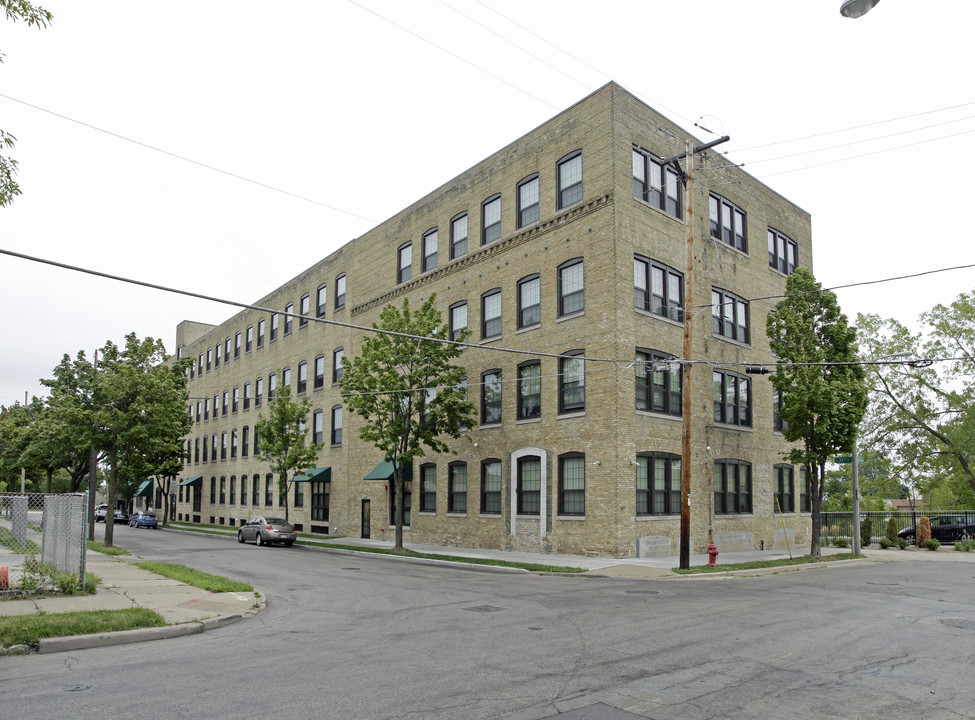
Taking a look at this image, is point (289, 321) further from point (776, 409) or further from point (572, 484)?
point (776, 409)

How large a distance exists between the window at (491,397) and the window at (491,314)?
5.38 ft

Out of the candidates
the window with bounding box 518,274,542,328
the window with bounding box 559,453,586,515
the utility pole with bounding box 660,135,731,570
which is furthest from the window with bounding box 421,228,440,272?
the utility pole with bounding box 660,135,731,570

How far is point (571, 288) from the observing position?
26.7m

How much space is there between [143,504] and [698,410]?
69173mm

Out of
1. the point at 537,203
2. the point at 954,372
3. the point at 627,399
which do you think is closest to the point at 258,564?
the point at 627,399

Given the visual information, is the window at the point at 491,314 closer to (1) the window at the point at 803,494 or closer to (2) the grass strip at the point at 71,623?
(1) the window at the point at 803,494

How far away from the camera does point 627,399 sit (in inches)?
966

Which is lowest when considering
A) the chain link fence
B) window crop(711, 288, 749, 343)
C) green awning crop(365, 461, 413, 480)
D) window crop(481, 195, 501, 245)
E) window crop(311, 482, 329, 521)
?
window crop(311, 482, 329, 521)

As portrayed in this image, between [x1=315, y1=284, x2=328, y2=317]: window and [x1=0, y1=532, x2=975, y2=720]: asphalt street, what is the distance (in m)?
29.2

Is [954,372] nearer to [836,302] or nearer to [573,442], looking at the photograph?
[836,302]

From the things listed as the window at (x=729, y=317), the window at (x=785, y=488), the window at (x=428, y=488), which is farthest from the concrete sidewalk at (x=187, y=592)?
the window at (x=729, y=317)

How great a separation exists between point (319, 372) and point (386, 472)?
1194 centimetres

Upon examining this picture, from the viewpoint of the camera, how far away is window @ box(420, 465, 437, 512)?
106ft

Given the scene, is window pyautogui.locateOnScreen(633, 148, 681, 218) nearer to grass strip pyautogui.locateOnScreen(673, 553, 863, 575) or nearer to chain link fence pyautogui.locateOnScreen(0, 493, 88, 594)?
grass strip pyautogui.locateOnScreen(673, 553, 863, 575)
